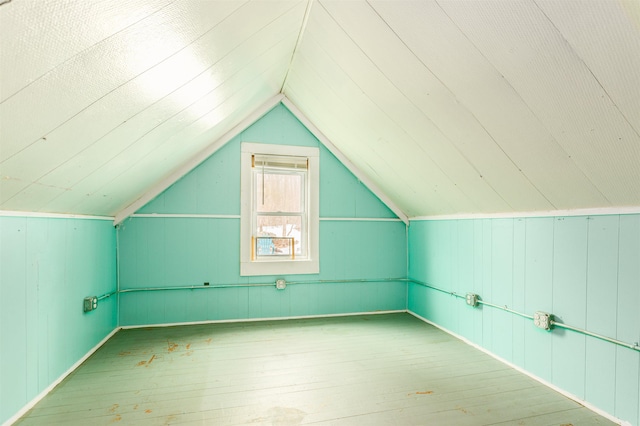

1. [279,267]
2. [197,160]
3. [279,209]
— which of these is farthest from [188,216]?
[279,267]

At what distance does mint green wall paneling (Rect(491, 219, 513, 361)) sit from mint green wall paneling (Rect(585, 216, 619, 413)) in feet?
2.10

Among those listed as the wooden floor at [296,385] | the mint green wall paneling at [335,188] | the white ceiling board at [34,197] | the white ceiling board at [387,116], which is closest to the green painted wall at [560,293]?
the wooden floor at [296,385]

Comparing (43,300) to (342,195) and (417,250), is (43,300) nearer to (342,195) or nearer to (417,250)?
(342,195)

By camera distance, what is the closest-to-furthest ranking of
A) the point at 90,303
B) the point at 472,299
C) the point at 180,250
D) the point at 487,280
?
the point at 90,303, the point at 487,280, the point at 472,299, the point at 180,250

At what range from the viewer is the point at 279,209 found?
13.4ft

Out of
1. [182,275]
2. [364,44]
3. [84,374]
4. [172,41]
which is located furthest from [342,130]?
[84,374]

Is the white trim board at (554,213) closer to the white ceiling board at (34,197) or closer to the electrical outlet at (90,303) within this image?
the white ceiling board at (34,197)

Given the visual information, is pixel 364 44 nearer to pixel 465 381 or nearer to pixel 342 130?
pixel 342 130

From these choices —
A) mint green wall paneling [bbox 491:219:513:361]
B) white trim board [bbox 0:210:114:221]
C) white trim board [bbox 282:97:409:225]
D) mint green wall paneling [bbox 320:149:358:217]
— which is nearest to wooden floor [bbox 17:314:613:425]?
mint green wall paneling [bbox 491:219:513:361]

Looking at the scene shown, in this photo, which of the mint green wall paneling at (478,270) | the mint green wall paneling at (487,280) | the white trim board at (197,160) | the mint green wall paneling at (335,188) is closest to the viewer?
the mint green wall paneling at (487,280)

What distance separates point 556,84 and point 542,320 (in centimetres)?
174

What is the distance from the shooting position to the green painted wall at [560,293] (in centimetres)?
188

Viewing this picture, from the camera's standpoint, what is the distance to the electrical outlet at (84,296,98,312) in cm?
274

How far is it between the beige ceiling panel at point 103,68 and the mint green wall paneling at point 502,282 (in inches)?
105
